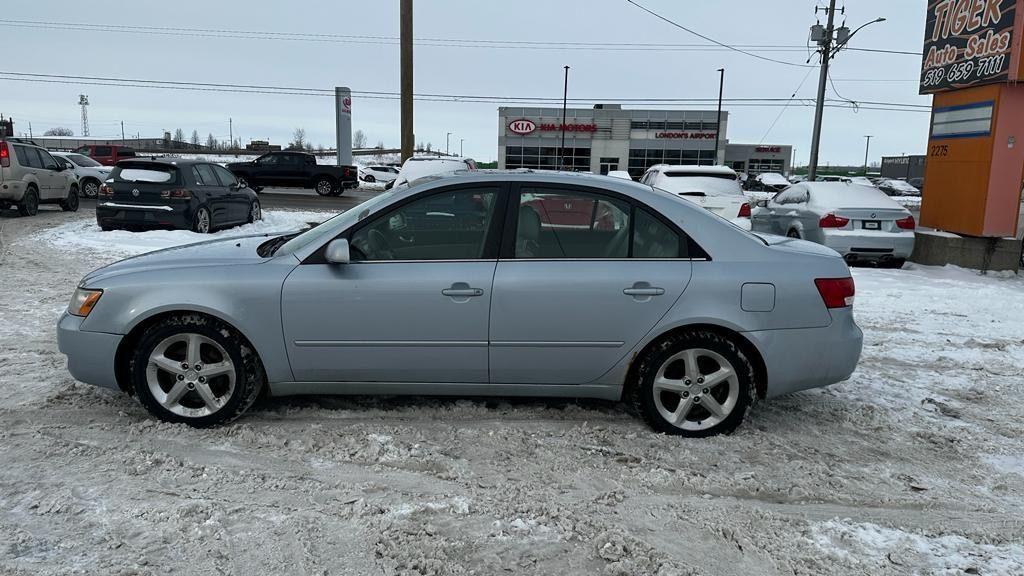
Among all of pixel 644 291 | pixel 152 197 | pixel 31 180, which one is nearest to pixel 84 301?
pixel 644 291

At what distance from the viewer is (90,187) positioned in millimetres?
23516

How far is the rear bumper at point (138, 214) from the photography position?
41.0ft

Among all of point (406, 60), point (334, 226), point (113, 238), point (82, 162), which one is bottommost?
point (113, 238)

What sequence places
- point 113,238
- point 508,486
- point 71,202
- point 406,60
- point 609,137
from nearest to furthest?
point 508,486 < point 113,238 < point 406,60 < point 71,202 < point 609,137

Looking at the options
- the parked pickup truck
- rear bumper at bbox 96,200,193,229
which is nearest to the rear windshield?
rear bumper at bbox 96,200,193,229

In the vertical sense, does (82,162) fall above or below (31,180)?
above

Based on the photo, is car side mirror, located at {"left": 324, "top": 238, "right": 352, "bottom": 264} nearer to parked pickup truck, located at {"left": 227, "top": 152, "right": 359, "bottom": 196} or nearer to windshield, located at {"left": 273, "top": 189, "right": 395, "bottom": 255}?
windshield, located at {"left": 273, "top": 189, "right": 395, "bottom": 255}

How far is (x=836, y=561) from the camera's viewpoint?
291 cm

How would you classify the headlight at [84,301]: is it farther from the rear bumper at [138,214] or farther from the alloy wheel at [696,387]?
the rear bumper at [138,214]

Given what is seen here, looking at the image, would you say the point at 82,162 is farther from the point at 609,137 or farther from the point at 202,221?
the point at 609,137

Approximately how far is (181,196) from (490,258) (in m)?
10.4

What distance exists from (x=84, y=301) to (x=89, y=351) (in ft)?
0.96

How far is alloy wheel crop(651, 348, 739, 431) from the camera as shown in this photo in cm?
405

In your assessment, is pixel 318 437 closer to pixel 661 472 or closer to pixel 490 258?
pixel 490 258
